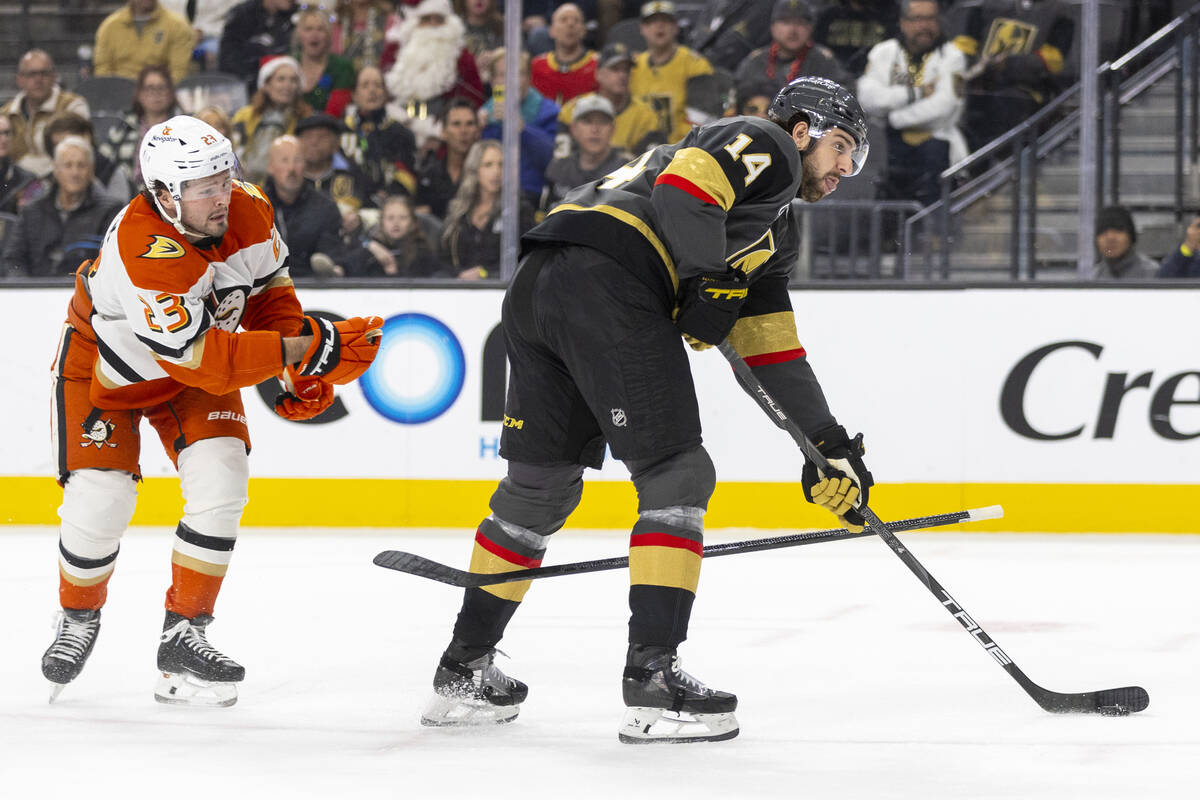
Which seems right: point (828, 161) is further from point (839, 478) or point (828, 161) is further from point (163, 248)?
point (163, 248)

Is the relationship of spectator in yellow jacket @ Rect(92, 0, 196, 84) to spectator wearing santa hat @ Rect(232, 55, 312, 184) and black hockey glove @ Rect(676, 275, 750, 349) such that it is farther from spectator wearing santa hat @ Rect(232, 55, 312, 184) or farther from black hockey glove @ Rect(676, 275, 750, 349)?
black hockey glove @ Rect(676, 275, 750, 349)

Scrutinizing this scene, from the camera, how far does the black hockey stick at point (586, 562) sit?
2838 mm

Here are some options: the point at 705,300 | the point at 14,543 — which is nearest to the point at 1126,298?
the point at 705,300

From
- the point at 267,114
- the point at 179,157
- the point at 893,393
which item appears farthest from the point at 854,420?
the point at 179,157

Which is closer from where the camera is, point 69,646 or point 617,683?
point 69,646

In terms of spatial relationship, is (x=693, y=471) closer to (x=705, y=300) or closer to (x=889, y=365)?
(x=705, y=300)

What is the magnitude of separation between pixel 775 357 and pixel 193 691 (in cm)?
129

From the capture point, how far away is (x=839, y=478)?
2861 mm

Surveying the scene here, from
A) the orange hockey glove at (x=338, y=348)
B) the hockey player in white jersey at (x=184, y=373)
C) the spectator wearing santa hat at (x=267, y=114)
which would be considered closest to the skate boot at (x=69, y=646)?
the hockey player in white jersey at (x=184, y=373)

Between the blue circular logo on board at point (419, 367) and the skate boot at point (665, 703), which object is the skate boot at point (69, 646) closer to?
the skate boot at point (665, 703)

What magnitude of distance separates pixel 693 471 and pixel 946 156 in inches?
141

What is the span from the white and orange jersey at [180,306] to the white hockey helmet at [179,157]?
72mm

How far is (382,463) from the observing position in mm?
5773

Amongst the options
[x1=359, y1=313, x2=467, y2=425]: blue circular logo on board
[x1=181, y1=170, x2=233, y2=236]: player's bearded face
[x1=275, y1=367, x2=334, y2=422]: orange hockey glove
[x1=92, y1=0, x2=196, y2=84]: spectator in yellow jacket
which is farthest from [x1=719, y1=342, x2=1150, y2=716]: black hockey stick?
[x1=92, y1=0, x2=196, y2=84]: spectator in yellow jacket
